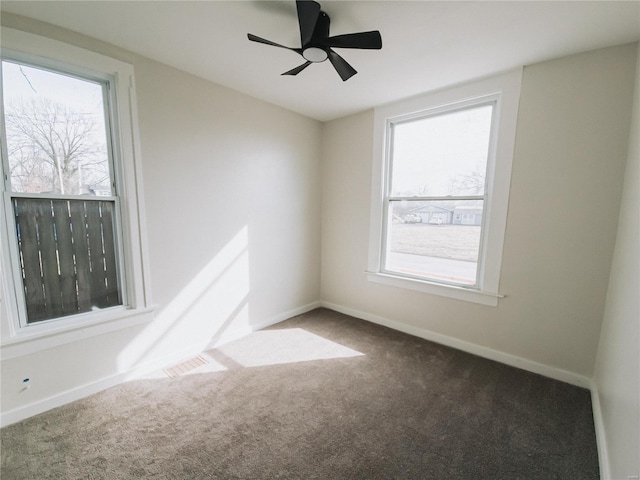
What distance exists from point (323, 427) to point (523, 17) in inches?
114

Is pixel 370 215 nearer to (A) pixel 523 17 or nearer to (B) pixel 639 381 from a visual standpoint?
(A) pixel 523 17

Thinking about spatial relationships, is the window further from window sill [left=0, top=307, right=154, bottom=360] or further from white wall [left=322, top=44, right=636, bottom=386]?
white wall [left=322, top=44, right=636, bottom=386]

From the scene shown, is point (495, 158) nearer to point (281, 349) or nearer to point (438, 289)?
point (438, 289)

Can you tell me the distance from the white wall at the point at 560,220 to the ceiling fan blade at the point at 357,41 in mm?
Result: 1515

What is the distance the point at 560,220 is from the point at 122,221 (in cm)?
357

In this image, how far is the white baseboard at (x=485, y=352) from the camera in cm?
215

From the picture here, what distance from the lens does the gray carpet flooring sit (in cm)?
144

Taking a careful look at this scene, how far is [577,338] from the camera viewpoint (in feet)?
6.93

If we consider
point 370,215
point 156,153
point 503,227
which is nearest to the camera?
point 156,153

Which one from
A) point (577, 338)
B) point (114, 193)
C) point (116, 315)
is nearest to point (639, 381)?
point (577, 338)

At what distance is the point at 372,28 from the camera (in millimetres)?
1771

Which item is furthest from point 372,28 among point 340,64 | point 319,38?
point 319,38

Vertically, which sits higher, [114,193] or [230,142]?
[230,142]

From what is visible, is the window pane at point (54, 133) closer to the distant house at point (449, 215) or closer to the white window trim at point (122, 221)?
the white window trim at point (122, 221)
